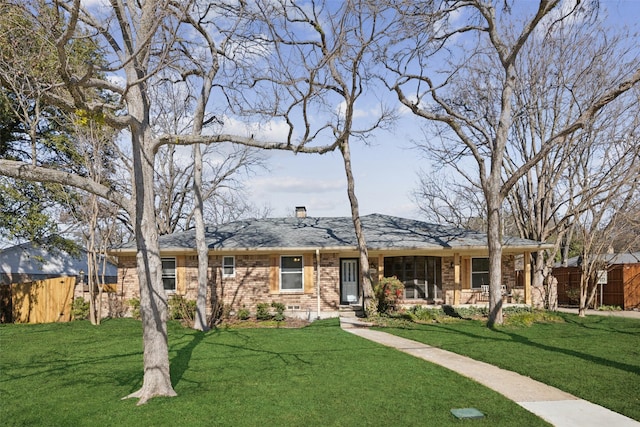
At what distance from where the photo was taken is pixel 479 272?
2070 cm

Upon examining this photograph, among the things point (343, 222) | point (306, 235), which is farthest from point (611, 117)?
point (306, 235)

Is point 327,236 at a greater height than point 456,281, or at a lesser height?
greater

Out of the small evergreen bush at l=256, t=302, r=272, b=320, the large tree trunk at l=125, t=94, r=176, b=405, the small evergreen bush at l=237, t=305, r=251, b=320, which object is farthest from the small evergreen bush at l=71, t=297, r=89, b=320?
the large tree trunk at l=125, t=94, r=176, b=405

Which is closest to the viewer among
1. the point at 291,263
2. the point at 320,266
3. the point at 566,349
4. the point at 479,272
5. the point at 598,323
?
the point at 566,349

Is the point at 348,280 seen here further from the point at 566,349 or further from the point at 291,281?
the point at 566,349

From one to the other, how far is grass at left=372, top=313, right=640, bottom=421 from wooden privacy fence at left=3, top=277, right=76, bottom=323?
11695 mm

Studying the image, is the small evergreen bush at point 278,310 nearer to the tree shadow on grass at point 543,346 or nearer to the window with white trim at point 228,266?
the window with white trim at point 228,266

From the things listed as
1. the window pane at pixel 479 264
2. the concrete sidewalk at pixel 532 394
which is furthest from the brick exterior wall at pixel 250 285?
the concrete sidewalk at pixel 532 394

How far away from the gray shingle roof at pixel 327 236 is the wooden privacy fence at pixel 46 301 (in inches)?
118

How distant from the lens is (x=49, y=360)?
11.0 m

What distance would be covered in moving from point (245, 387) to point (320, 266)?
1121 centimetres

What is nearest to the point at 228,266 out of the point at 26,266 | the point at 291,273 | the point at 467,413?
the point at 291,273

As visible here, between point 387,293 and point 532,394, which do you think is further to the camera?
point 387,293

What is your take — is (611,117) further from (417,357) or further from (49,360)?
(49,360)
